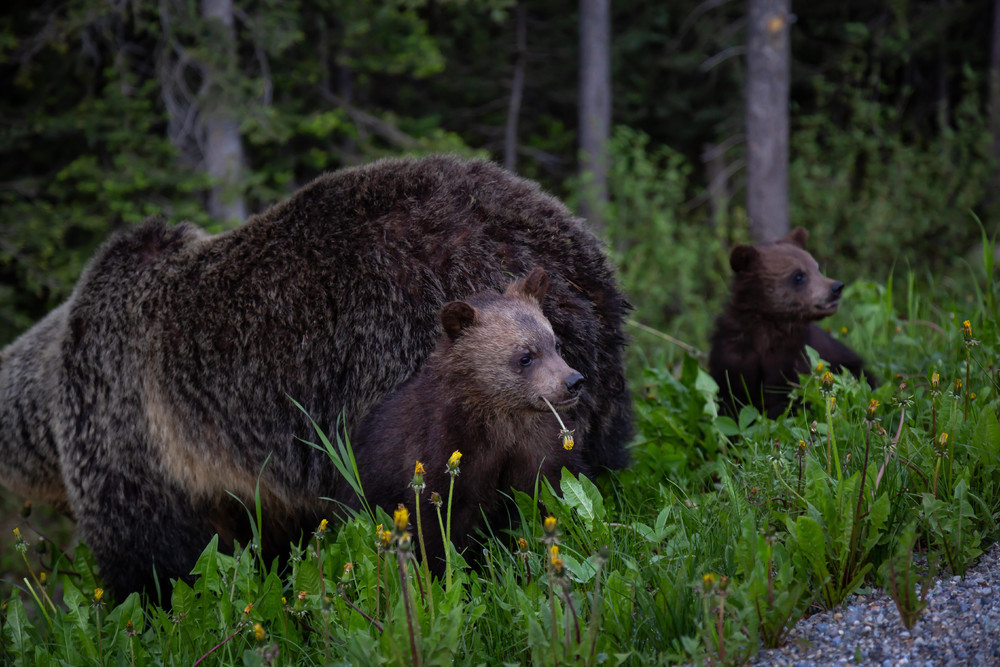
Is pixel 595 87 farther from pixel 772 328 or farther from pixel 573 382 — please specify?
pixel 573 382

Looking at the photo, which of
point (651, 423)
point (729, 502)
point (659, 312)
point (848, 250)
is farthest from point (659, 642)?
point (848, 250)

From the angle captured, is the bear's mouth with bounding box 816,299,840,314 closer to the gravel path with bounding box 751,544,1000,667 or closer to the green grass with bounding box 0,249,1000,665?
the green grass with bounding box 0,249,1000,665

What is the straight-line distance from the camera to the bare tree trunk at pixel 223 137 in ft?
32.9

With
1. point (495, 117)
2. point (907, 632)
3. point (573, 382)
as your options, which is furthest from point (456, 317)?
point (495, 117)

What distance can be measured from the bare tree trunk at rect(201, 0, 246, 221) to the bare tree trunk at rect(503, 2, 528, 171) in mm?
5711

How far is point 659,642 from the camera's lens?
2654 mm

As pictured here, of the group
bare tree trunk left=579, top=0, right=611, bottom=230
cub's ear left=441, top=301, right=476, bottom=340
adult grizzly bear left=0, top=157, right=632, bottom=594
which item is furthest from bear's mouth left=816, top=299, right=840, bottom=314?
bare tree trunk left=579, top=0, right=611, bottom=230

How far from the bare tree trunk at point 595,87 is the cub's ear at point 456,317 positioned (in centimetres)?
1035

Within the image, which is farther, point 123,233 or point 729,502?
point 123,233

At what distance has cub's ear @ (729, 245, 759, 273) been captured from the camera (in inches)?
200

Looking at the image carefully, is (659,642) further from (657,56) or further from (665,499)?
(657,56)

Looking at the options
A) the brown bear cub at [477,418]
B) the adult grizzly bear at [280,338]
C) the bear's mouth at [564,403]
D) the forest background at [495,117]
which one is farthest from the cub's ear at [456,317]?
the forest background at [495,117]

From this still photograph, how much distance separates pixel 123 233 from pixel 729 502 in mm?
3418

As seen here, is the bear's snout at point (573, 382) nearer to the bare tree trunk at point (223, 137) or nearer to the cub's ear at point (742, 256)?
the cub's ear at point (742, 256)
